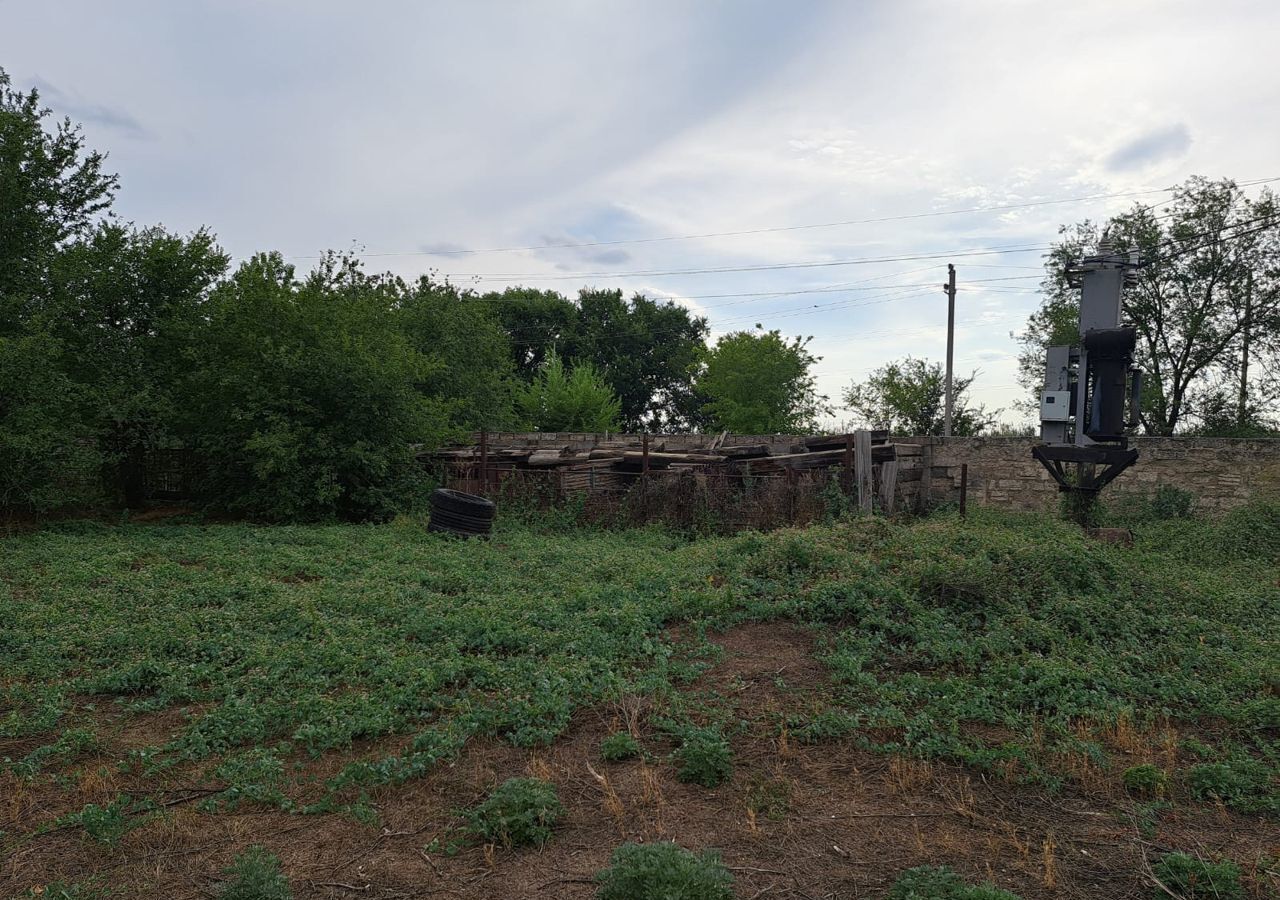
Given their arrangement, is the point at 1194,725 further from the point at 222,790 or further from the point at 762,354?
the point at 762,354

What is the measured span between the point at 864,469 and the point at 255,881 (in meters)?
9.83

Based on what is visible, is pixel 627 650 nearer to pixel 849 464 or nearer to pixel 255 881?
pixel 255 881

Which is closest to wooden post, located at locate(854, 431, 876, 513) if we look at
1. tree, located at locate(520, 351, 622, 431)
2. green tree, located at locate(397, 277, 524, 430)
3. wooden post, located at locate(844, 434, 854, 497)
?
wooden post, located at locate(844, 434, 854, 497)

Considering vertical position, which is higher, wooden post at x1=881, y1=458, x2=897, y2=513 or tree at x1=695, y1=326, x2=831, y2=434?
tree at x1=695, y1=326, x2=831, y2=434

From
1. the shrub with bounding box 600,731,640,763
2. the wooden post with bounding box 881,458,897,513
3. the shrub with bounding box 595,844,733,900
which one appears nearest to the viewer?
the shrub with bounding box 595,844,733,900

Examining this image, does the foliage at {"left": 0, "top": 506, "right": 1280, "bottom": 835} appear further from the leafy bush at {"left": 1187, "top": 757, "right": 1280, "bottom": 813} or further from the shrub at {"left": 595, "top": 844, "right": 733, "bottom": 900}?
the shrub at {"left": 595, "top": 844, "right": 733, "bottom": 900}

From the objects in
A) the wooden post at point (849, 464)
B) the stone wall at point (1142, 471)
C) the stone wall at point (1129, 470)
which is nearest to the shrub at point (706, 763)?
the wooden post at point (849, 464)

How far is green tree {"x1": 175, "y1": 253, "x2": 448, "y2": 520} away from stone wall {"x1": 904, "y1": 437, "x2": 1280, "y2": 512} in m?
8.96

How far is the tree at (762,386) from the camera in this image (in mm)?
31344

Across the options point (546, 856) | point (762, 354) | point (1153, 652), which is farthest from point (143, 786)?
point (762, 354)

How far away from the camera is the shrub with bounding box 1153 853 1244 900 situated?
9.59ft

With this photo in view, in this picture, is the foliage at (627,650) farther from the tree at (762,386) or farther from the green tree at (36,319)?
the tree at (762,386)

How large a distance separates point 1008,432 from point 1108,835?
21.4 m

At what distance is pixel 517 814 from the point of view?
3.49 metres
